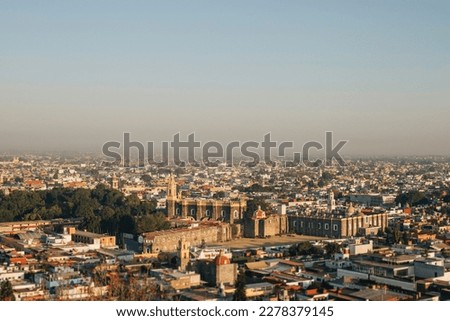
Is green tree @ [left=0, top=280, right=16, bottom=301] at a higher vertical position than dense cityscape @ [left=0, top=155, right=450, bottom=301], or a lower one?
higher

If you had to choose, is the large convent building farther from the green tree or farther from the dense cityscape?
the green tree

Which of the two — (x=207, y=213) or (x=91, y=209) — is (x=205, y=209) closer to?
(x=207, y=213)

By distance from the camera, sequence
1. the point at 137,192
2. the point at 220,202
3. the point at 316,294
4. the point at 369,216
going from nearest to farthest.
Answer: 1. the point at 316,294
2. the point at 369,216
3. the point at 220,202
4. the point at 137,192

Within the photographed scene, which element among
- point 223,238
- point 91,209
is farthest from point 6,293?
point 91,209

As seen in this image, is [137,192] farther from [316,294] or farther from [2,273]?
[316,294]

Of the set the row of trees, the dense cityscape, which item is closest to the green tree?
the dense cityscape

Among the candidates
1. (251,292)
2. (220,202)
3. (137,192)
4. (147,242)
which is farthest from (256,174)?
(251,292)
